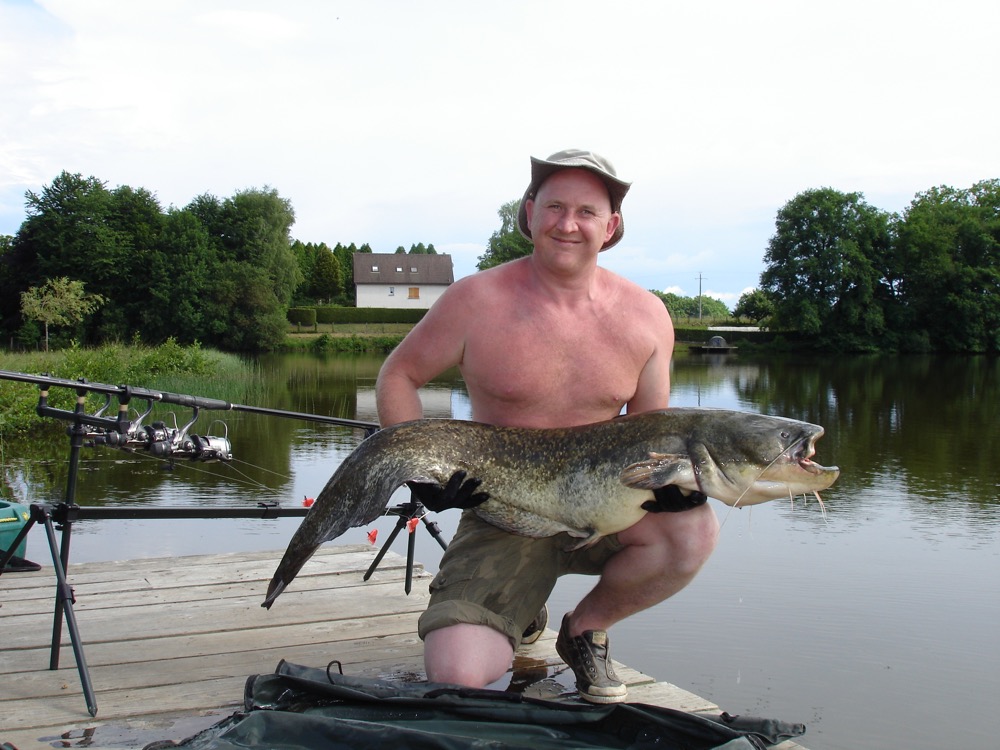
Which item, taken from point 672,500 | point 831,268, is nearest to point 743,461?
point 672,500

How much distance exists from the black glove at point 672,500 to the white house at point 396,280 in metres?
70.2

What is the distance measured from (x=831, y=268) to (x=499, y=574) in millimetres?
54732

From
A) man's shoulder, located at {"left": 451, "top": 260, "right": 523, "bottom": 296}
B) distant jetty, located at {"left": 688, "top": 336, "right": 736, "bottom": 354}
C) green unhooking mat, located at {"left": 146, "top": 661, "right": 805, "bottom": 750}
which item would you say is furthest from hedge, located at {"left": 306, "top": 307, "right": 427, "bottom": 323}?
green unhooking mat, located at {"left": 146, "top": 661, "right": 805, "bottom": 750}

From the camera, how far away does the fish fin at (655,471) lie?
295cm

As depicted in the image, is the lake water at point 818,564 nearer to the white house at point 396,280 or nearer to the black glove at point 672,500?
the black glove at point 672,500

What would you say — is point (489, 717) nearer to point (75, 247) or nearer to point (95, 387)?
point (95, 387)

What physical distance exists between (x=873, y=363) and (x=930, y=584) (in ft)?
129

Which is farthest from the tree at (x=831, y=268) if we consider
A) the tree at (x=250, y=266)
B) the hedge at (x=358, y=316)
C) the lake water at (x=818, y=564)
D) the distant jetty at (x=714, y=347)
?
the lake water at (x=818, y=564)

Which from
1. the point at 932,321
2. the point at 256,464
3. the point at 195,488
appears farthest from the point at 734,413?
the point at 932,321

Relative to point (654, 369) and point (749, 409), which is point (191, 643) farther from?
point (749, 409)

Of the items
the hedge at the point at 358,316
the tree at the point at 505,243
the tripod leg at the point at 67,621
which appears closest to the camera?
the tripod leg at the point at 67,621

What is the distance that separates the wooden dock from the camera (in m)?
3.10

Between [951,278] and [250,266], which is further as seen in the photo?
[951,278]

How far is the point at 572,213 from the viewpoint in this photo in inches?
134
